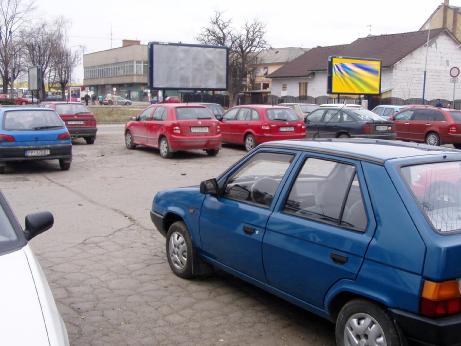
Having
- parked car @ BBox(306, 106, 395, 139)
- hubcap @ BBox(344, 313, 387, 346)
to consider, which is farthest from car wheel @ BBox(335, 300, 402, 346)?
parked car @ BBox(306, 106, 395, 139)

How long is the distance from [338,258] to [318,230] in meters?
0.28

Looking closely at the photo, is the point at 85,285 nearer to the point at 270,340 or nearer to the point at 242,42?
the point at 270,340

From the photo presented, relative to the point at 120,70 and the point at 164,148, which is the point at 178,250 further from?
the point at 120,70

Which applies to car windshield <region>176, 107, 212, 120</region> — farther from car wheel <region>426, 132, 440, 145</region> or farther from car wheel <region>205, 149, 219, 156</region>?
car wheel <region>426, 132, 440, 145</region>

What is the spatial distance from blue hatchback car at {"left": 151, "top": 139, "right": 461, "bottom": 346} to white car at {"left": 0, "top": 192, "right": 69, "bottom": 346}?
1808 millimetres

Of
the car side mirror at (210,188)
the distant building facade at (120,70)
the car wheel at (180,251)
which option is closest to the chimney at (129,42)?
the distant building facade at (120,70)

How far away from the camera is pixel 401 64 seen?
45594 mm

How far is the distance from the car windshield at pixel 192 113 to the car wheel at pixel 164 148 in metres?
0.84

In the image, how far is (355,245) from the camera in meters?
3.57

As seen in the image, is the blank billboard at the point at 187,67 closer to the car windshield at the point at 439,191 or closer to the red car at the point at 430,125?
the red car at the point at 430,125

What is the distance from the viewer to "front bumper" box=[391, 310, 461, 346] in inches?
124

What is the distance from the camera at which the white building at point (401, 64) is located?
45.8 meters

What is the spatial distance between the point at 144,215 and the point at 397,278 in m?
5.91

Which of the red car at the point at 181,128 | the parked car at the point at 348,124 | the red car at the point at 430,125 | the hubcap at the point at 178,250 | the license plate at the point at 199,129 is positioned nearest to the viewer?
the hubcap at the point at 178,250
